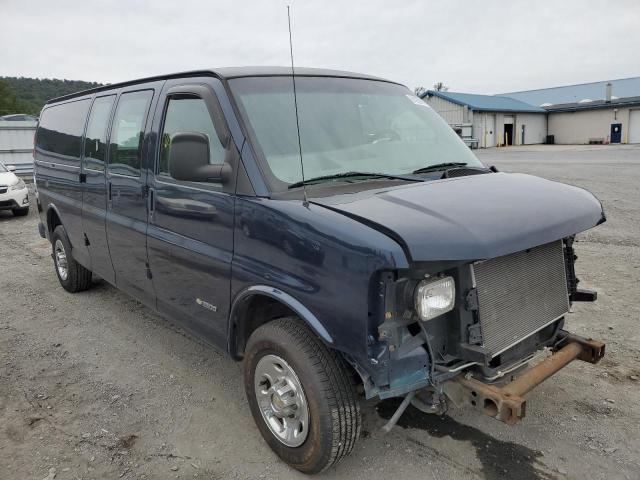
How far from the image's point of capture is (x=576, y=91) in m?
56.5

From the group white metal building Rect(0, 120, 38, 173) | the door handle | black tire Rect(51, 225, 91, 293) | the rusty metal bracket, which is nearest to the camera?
the rusty metal bracket

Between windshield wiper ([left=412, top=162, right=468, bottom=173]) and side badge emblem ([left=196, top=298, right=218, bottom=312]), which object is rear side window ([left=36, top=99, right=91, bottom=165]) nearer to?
side badge emblem ([left=196, top=298, right=218, bottom=312])

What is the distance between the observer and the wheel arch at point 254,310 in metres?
2.81


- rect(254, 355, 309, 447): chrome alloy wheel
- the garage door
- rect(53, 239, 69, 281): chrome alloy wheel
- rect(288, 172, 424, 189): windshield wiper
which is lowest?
rect(254, 355, 309, 447): chrome alloy wheel

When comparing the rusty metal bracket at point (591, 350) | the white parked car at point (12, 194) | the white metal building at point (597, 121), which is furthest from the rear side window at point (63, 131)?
the white metal building at point (597, 121)

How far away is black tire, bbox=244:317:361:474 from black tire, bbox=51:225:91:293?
158 inches

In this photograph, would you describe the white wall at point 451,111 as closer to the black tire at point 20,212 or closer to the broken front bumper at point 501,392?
the black tire at point 20,212

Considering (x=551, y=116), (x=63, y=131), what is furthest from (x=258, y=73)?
(x=551, y=116)

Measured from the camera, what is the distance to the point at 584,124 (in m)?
48.1

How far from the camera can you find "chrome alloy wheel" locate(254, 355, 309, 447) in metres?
2.89

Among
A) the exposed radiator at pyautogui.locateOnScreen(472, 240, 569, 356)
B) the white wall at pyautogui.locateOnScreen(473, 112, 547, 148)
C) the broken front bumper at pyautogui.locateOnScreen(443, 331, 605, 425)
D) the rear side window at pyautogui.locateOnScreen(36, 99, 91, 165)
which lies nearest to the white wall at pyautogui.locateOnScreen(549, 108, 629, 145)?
the white wall at pyautogui.locateOnScreen(473, 112, 547, 148)

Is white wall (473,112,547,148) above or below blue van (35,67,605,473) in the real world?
above

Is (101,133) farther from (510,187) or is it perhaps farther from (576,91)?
(576,91)

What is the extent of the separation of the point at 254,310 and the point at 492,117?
47188mm
